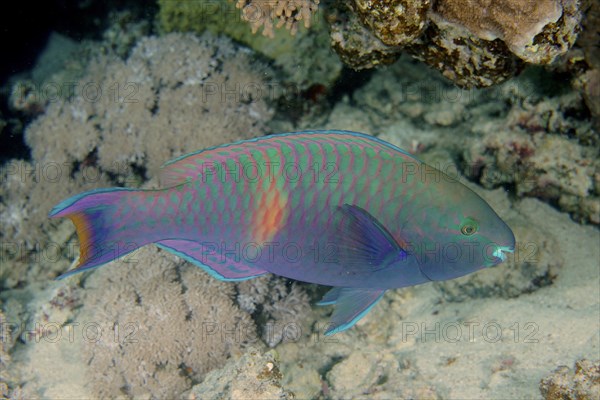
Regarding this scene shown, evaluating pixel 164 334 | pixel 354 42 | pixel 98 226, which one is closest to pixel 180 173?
pixel 98 226

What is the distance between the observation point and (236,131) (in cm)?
454

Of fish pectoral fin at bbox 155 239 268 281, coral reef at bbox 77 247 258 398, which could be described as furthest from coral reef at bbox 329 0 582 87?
coral reef at bbox 77 247 258 398

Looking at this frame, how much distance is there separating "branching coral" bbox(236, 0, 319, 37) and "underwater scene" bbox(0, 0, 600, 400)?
3 cm

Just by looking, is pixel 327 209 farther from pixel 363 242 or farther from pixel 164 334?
pixel 164 334

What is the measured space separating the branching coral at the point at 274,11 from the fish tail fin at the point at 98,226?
2.00 metres

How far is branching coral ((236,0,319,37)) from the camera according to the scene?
367 cm

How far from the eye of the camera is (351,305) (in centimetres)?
296

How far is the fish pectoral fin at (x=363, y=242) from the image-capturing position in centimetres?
254

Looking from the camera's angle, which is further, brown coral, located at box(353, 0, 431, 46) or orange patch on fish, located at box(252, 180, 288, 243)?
brown coral, located at box(353, 0, 431, 46)

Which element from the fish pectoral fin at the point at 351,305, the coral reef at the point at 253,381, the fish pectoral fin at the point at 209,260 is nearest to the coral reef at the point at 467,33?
the fish pectoral fin at the point at 351,305

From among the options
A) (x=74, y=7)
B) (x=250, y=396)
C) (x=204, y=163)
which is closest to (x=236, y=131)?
(x=204, y=163)

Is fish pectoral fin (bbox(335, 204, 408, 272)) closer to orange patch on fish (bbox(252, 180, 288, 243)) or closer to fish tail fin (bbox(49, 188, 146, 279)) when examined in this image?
orange patch on fish (bbox(252, 180, 288, 243))

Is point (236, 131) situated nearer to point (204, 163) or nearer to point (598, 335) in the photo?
point (204, 163)

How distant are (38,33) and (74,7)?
0.71 m
